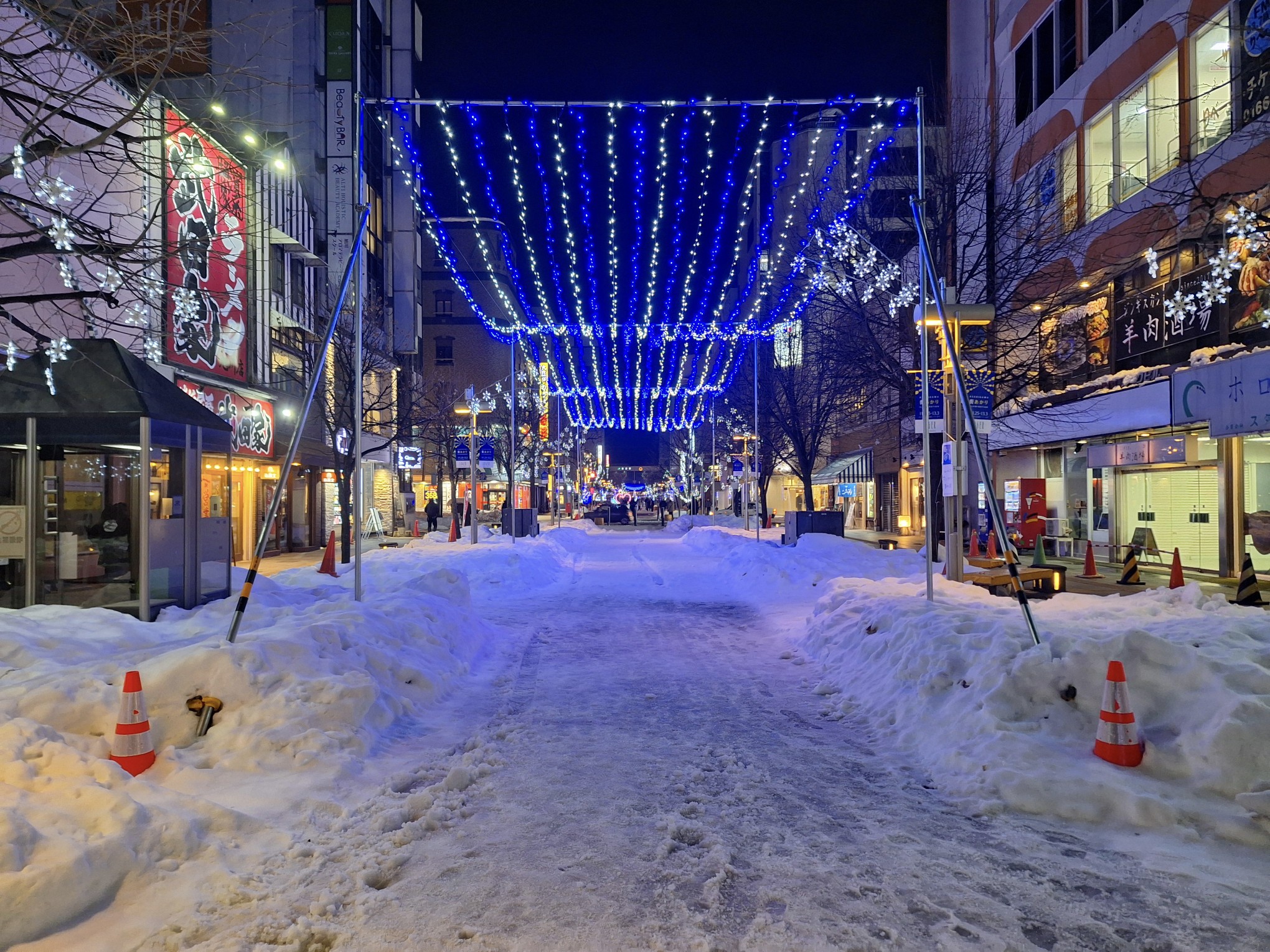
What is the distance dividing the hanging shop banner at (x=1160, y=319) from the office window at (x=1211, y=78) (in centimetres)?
265

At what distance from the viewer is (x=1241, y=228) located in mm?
8883

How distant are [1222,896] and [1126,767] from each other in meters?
1.49

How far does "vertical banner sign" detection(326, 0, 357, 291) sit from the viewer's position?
30984mm

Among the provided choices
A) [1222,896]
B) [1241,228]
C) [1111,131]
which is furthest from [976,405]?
[1111,131]

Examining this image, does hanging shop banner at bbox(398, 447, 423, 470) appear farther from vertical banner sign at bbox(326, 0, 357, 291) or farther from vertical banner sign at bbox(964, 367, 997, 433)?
vertical banner sign at bbox(964, 367, 997, 433)

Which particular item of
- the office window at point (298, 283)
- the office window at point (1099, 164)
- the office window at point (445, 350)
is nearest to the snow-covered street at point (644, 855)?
the office window at point (1099, 164)

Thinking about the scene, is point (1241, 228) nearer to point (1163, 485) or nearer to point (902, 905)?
point (902, 905)

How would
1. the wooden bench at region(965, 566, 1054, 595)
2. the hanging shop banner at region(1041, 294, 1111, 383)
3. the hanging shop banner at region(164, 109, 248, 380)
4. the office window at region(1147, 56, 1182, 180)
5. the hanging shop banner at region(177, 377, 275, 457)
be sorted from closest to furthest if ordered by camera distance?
the wooden bench at region(965, 566, 1054, 595)
the hanging shop banner at region(164, 109, 248, 380)
the office window at region(1147, 56, 1182, 180)
the hanging shop banner at region(1041, 294, 1111, 383)
the hanging shop banner at region(177, 377, 275, 457)

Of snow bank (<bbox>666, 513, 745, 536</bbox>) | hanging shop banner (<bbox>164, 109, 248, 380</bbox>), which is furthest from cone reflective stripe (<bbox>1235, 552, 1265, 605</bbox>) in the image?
snow bank (<bbox>666, 513, 745, 536</bbox>)

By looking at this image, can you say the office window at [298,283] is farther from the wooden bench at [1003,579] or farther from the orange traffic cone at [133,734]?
the orange traffic cone at [133,734]

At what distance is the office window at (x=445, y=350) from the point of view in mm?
81400

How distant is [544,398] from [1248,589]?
6521cm

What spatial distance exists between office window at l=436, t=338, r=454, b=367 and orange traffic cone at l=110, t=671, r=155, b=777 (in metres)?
78.3

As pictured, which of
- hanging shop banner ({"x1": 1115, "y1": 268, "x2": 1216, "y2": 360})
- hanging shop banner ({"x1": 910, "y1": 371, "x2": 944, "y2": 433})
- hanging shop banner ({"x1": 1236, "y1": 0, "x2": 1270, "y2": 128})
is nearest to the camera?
hanging shop banner ({"x1": 1236, "y1": 0, "x2": 1270, "y2": 128})
